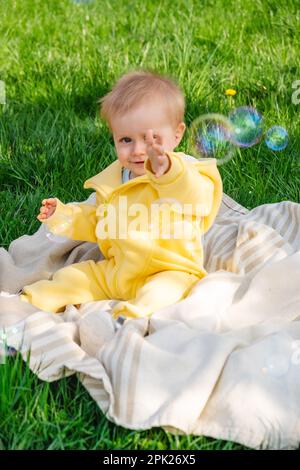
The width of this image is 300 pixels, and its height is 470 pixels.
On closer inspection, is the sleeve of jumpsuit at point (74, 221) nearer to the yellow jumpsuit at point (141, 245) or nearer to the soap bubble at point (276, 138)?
the yellow jumpsuit at point (141, 245)

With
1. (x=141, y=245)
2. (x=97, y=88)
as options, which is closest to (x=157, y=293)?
(x=141, y=245)

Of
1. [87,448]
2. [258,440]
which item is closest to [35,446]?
[87,448]

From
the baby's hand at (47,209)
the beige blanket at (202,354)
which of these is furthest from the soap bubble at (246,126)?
the baby's hand at (47,209)

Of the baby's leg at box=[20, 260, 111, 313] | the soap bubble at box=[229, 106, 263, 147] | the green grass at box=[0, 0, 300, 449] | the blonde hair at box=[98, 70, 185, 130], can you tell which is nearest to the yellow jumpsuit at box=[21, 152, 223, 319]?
the baby's leg at box=[20, 260, 111, 313]

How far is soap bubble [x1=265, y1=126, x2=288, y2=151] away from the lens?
11.7 feet

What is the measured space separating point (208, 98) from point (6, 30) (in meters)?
1.37

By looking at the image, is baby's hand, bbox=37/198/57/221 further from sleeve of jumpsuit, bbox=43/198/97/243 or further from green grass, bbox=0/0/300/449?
green grass, bbox=0/0/300/449

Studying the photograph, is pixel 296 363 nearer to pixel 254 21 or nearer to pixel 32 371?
pixel 32 371

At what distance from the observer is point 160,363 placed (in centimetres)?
210

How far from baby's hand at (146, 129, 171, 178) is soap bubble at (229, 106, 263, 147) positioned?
1.21 metres

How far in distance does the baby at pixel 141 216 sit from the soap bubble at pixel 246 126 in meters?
0.98

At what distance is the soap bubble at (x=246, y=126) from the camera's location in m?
3.60

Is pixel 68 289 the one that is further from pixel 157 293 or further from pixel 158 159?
pixel 158 159

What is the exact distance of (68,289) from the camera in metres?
2.58
